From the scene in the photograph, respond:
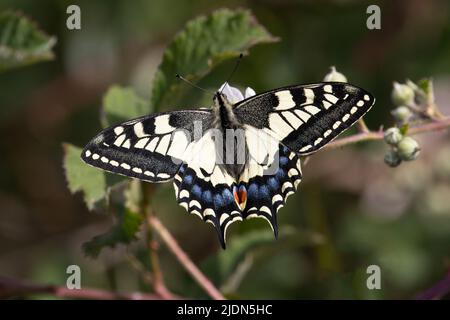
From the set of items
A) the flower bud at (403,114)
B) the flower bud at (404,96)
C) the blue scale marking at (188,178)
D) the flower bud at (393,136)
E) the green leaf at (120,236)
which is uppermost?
the flower bud at (404,96)

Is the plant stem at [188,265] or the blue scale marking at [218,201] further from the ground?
the blue scale marking at [218,201]

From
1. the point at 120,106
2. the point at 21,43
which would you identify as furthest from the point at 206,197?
the point at 21,43

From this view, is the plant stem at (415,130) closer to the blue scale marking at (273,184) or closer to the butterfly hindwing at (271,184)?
the butterfly hindwing at (271,184)

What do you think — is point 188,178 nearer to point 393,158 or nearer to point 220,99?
point 220,99

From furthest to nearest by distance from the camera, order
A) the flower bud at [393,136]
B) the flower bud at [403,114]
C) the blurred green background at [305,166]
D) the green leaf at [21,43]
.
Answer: the blurred green background at [305,166], the green leaf at [21,43], the flower bud at [403,114], the flower bud at [393,136]

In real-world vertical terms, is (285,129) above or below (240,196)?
above

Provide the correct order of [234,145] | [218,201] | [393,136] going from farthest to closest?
[234,145] < [218,201] < [393,136]

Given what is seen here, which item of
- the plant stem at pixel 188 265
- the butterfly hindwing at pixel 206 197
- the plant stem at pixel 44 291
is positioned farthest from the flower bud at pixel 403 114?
the plant stem at pixel 44 291
